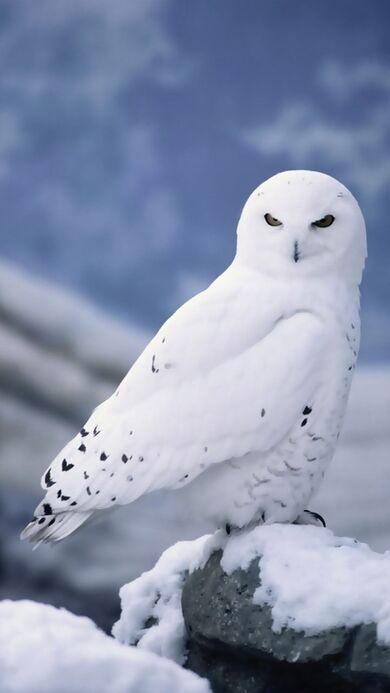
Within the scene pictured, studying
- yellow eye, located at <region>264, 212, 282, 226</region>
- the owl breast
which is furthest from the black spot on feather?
yellow eye, located at <region>264, 212, 282, 226</region>

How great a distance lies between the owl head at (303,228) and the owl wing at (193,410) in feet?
0.27

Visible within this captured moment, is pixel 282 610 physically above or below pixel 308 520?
below

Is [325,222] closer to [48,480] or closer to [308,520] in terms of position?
[308,520]

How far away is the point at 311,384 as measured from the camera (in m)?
1.74

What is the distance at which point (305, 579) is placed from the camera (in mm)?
1644

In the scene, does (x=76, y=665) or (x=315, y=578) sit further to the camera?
(x=315, y=578)

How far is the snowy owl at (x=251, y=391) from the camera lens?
1725 millimetres

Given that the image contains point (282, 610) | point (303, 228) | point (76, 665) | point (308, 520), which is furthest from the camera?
point (308, 520)

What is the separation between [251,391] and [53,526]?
0.41m

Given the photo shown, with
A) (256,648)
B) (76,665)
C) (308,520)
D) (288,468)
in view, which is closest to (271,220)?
(288,468)

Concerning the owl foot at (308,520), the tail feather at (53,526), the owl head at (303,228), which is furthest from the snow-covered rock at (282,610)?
the owl head at (303,228)

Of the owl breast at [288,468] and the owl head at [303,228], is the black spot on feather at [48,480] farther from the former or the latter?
the owl head at [303,228]

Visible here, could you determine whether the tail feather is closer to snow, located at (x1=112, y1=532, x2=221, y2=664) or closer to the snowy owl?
the snowy owl

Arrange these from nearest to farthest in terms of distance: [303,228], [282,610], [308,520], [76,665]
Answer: [76,665]
[282,610]
[303,228]
[308,520]
